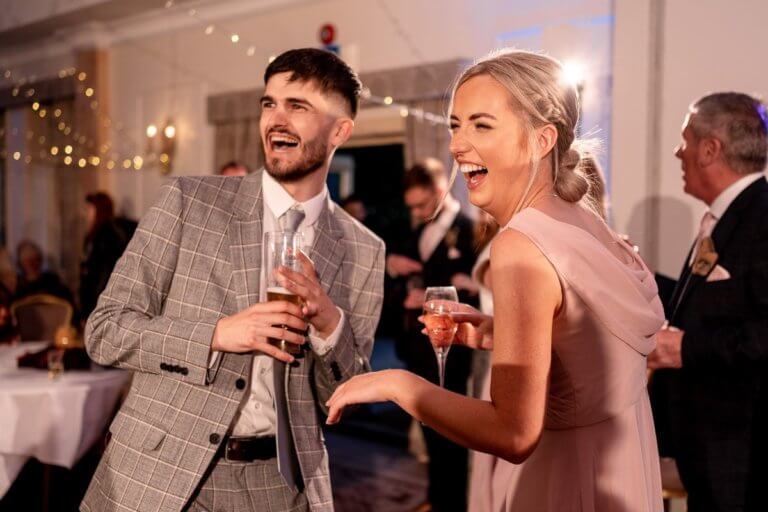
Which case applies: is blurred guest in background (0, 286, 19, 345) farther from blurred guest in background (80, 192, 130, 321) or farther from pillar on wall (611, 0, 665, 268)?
pillar on wall (611, 0, 665, 268)

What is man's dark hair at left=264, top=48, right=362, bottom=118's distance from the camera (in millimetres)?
1914

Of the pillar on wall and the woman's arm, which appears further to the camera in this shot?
the pillar on wall

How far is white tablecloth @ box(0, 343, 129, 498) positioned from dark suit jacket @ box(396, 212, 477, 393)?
1.66 metres

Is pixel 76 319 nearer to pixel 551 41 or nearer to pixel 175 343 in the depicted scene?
pixel 551 41

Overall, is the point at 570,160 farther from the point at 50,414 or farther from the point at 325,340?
the point at 50,414

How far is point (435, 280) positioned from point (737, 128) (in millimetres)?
1982

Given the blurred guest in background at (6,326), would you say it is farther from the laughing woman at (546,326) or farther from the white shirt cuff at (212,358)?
the laughing woman at (546,326)

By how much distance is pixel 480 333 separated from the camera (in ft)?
5.84

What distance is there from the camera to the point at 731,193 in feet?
8.64

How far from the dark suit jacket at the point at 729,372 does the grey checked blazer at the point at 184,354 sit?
1.33m

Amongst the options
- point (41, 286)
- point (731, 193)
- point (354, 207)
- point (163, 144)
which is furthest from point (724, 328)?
point (163, 144)

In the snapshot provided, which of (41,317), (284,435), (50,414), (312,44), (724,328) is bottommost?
(50,414)

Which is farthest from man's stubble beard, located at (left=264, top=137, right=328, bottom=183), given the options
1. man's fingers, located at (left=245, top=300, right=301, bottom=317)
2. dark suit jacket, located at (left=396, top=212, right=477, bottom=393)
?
dark suit jacket, located at (left=396, top=212, right=477, bottom=393)

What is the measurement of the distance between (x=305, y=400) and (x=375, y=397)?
58cm
